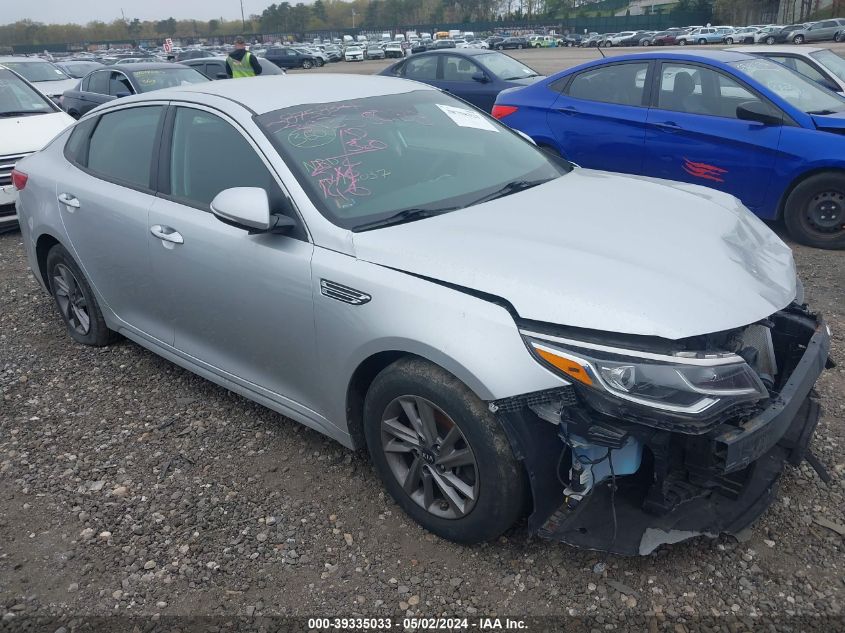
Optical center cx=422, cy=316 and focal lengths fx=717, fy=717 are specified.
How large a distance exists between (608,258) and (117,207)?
260 centimetres

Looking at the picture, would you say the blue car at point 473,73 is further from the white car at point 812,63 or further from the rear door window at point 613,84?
the rear door window at point 613,84

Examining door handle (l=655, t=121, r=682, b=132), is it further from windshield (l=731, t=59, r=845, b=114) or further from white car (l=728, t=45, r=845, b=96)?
white car (l=728, t=45, r=845, b=96)

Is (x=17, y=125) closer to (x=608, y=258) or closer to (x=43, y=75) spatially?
(x=608, y=258)

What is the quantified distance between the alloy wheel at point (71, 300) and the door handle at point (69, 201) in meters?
0.44

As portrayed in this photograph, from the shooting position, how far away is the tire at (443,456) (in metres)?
2.40

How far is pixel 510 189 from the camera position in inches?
128

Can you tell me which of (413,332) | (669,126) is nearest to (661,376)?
(413,332)

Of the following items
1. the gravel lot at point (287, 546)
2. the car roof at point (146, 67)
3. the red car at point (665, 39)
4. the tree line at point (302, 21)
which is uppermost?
the tree line at point (302, 21)

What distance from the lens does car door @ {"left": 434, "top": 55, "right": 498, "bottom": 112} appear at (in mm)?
11000

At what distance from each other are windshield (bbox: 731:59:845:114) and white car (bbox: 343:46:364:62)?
48553 mm

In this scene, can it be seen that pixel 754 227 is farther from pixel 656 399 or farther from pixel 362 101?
pixel 362 101

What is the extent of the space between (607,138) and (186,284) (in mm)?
4543

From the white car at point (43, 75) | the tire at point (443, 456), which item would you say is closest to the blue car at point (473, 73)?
the white car at point (43, 75)

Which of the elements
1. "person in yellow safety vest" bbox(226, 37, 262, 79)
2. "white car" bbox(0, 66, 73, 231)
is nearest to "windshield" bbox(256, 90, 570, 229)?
"white car" bbox(0, 66, 73, 231)
